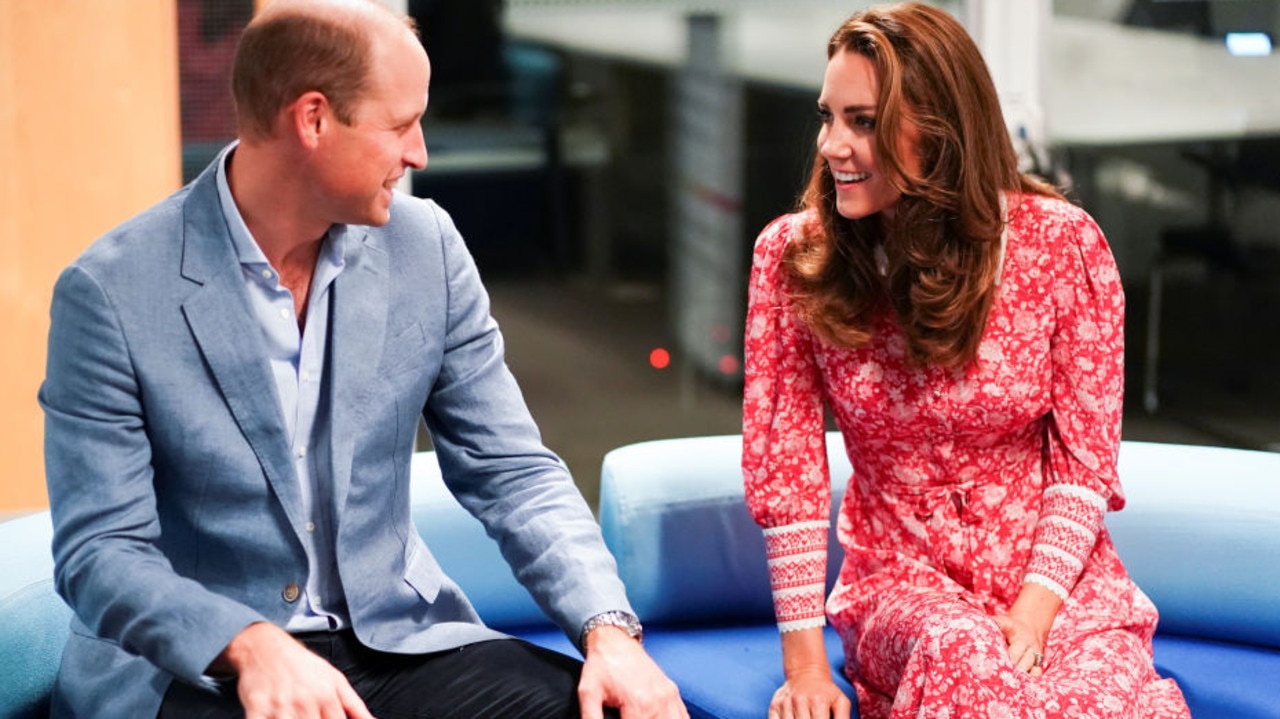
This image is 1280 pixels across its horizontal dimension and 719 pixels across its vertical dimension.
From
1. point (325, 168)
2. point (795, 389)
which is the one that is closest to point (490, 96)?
point (795, 389)

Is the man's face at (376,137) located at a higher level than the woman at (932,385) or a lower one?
higher

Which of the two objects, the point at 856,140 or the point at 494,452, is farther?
the point at 856,140

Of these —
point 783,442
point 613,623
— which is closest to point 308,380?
point 613,623

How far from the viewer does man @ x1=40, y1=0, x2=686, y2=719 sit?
5.79 feet

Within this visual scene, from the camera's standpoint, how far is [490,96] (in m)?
4.59

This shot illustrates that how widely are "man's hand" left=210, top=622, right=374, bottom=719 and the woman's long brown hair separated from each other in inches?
37.2

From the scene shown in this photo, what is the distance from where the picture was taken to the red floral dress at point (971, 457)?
7.48ft

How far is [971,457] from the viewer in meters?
2.33

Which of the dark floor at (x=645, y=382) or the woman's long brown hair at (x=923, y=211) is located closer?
the woman's long brown hair at (x=923, y=211)

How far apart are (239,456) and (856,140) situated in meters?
0.98

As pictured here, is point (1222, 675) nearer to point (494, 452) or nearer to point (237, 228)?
point (494, 452)

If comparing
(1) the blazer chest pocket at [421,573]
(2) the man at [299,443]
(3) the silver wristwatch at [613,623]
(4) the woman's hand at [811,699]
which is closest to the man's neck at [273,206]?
(2) the man at [299,443]

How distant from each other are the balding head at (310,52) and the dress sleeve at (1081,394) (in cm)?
108

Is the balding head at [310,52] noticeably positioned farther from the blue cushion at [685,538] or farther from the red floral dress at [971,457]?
the blue cushion at [685,538]
